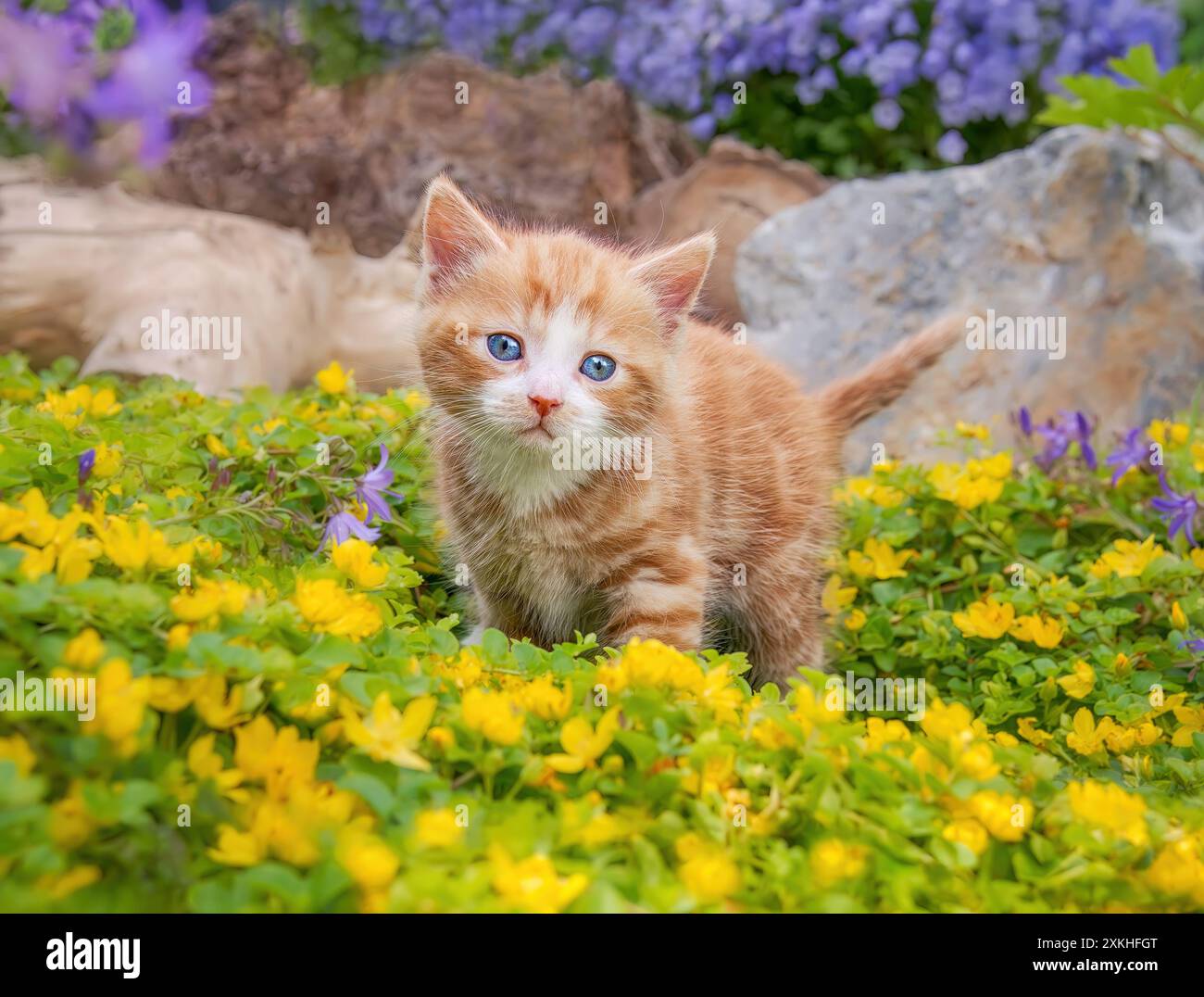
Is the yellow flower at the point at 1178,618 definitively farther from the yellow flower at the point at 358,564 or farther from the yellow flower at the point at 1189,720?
the yellow flower at the point at 358,564

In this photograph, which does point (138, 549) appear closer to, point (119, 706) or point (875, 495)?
point (119, 706)

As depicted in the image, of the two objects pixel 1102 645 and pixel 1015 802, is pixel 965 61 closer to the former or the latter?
pixel 1102 645

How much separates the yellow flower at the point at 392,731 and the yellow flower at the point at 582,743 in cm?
13

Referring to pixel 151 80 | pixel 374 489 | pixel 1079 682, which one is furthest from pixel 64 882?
pixel 151 80

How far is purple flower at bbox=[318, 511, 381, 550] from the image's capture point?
1782 millimetres

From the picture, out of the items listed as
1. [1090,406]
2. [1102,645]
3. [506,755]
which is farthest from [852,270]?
[506,755]

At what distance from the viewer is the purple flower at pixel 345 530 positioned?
1.78m

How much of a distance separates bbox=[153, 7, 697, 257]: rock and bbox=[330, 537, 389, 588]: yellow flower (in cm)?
300

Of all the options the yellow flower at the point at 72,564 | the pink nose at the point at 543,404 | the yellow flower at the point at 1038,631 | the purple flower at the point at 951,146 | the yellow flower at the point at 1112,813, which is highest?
the purple flower at the point at 951,146

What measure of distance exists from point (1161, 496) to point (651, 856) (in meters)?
1.73

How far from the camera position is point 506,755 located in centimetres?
115

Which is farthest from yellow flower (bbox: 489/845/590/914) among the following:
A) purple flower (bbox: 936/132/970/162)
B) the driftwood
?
purple flower (bbox: 936/132/970/162)

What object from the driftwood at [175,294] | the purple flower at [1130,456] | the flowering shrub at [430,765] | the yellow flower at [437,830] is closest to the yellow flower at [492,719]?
the flowering shrub at [430,765]

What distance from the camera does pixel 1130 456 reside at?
7.89 feet
